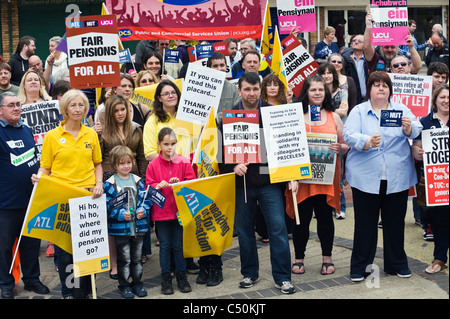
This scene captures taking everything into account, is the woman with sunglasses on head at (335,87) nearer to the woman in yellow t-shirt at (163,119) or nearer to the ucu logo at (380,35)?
the ucu logo at (380,35)

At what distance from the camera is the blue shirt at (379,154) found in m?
6.16

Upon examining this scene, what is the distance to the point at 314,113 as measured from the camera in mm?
6453

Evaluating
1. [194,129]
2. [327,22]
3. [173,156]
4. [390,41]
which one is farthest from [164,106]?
[327,22]

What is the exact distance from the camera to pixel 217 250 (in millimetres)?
6406

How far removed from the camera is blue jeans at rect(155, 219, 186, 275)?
247 inches

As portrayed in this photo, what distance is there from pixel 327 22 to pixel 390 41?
615 inches

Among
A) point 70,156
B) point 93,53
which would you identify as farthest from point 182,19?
point 70,156

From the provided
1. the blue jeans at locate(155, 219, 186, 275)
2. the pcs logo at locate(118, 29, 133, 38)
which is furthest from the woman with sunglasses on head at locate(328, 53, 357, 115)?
the pcs logo at locate(118, 29, 133, 38)

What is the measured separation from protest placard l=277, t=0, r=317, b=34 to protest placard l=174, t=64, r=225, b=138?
2.69 m

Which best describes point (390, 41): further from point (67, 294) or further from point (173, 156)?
point (67, 294)

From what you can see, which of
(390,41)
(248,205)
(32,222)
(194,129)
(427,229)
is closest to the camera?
(32,222)

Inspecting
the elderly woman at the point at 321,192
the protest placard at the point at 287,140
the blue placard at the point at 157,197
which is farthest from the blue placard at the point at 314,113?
the blue placard at the point at 157,197

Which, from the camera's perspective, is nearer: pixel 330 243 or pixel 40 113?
pixel 330 243

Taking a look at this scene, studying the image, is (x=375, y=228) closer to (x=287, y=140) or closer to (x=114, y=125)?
(x=287, y=140)
